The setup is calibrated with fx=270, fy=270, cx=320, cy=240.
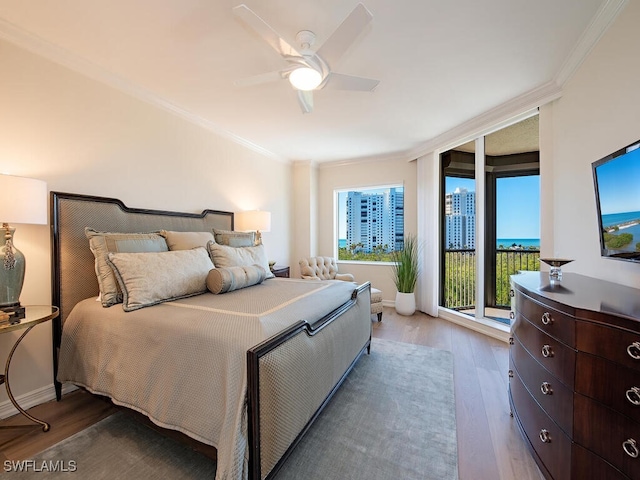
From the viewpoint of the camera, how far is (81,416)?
1857 mm

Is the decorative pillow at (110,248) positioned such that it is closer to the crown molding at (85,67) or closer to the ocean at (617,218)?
the crown molding at (85,67)

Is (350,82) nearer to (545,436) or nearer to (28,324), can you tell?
(545,436)

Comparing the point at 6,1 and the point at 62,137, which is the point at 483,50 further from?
the point at 62,137

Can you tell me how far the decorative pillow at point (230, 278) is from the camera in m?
2.17

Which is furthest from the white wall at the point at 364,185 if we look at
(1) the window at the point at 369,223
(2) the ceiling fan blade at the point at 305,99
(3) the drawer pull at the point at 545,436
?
(3) the drawer pull at the point at 545,436

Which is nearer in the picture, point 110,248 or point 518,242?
point 110,248

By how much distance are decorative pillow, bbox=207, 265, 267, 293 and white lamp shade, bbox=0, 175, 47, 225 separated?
3.59 feet

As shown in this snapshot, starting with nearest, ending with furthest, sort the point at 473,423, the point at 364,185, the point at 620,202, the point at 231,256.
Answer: the point at 620,202 → the point at 473,423 → the point at 231,256 → the point at 364,185

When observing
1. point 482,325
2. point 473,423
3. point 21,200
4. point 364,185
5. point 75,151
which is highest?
point 364,185

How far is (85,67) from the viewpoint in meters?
2.19

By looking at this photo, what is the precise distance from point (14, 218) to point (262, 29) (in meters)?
1.79

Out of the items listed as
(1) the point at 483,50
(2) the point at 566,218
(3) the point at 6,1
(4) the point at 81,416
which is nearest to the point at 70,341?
(4) the point at 81,416

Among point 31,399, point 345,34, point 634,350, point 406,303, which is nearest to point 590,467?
point 634,350

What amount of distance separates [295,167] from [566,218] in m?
4.04
